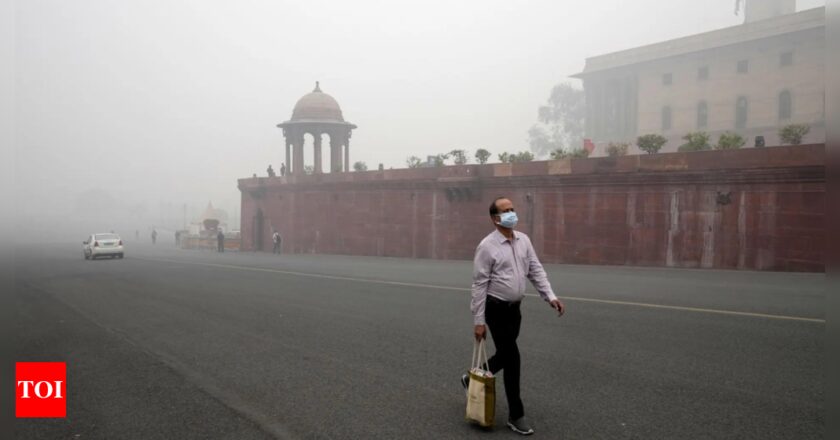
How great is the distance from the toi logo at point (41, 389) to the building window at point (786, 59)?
170ft

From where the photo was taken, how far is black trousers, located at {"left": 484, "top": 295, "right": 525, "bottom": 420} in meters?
4.11

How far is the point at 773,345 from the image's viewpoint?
618 cm

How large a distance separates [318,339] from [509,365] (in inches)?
156

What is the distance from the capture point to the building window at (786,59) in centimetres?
4269

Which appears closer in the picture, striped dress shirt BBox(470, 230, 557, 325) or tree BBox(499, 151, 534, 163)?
striped dress shirt BBox(470, 230, 557, 325)

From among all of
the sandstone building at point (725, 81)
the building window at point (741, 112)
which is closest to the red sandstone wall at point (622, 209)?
the sandstone building at point (725, 81)

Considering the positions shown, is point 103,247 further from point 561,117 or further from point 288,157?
point 561,117

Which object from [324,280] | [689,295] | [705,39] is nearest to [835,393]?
[689,295]

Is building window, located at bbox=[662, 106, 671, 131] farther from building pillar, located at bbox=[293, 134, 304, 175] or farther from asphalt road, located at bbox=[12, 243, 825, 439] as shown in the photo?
asphalt road, located at bbox=[12, 243, 825, 439]

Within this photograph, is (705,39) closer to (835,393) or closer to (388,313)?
(388,313)

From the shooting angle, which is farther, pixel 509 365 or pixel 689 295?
pixel 689 295

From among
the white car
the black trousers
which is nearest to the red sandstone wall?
the black trousers

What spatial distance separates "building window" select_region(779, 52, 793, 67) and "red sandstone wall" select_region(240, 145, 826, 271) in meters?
34.2

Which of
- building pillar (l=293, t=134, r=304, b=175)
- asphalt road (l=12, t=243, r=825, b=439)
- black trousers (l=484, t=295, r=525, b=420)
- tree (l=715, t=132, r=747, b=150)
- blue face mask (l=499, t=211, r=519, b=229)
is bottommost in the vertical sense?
asphalt road (l=12, t=243, r=825, b=439)
